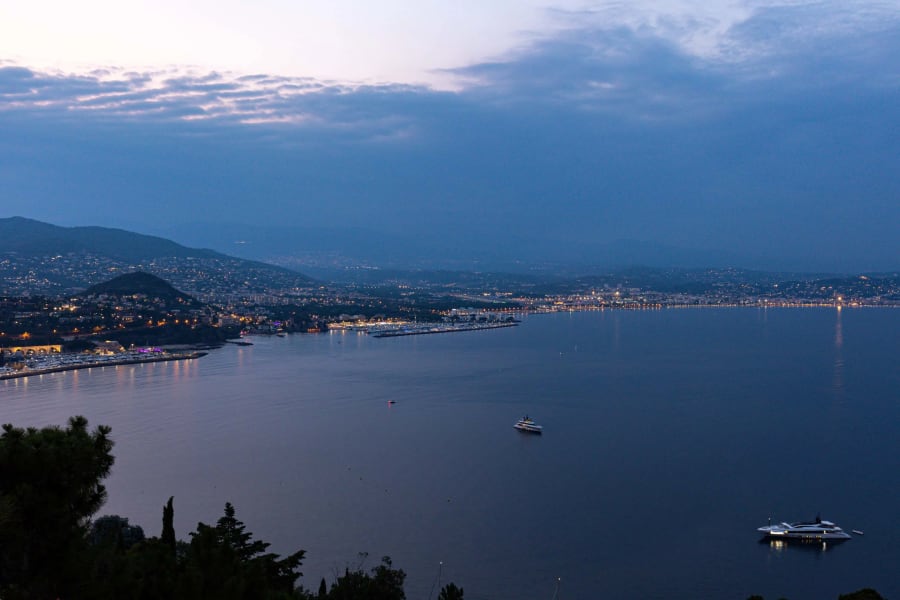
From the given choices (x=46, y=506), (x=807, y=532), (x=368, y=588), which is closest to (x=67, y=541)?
(x=46, y=506)

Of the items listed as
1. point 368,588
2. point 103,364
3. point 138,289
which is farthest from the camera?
point 138,289

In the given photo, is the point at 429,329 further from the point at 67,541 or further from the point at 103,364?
the point at 67,541

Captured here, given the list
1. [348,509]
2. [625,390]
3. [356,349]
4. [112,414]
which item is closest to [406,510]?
[348,509]

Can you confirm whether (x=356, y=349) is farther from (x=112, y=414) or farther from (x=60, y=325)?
(x=112, y=414)

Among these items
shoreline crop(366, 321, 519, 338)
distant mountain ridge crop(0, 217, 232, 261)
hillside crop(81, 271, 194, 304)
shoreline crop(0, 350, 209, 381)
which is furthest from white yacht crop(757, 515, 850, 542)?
distant mountain ridge crop(0, 217, 232, 261)

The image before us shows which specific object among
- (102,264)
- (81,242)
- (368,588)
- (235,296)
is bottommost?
(368,588)

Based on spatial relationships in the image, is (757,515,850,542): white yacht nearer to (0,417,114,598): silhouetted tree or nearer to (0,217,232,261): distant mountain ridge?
(0,417,114,598): silhouetted tree

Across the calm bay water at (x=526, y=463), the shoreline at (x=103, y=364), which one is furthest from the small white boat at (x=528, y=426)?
the shoreline at (x=103, y=364)
